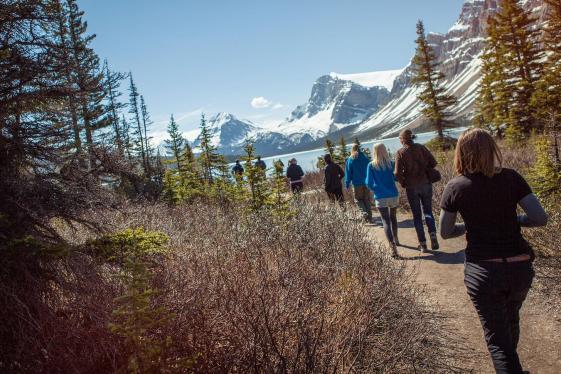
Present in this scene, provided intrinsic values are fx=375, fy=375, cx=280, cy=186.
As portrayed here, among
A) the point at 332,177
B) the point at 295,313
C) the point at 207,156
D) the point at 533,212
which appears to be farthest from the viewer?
the point at 207,156

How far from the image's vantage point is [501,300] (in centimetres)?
263

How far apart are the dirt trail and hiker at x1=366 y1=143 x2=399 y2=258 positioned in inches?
29.9

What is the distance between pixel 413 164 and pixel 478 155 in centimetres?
415

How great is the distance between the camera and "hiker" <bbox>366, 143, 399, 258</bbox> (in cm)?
696

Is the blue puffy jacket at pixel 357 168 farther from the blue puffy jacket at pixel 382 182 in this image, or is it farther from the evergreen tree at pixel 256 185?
the blue puffy jacket at pixel 382 182

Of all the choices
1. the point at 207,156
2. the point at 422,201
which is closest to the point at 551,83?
the point at 422,201

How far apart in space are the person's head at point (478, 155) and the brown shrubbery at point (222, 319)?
146 centimetres

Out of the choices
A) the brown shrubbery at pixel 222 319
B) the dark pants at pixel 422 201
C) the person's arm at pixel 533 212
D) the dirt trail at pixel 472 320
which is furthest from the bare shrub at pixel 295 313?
the dark pants at pixel 422 201

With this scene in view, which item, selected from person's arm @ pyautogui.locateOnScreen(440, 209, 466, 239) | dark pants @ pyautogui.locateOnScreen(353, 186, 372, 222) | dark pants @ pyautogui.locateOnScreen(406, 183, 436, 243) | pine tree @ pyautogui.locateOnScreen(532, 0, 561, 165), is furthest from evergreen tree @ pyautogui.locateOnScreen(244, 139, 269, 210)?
pine tree @ pyautogui.locateOnScreen(532, 0, 561, 165)

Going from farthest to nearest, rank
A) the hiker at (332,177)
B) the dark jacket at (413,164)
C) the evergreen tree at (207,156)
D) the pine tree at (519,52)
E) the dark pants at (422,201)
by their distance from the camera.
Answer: the evergreen tree at (207,156) → the pine tree at (519,52) → the hiker at (332,177) → the dark pants at (422,201) → the dark jacket at (413,164)

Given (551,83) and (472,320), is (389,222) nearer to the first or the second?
(472,320)

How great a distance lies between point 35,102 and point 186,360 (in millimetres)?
3925

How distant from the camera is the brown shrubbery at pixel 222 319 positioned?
2.60 meters

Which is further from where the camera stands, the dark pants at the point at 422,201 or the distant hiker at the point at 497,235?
the dark pants at the point at 422,201
